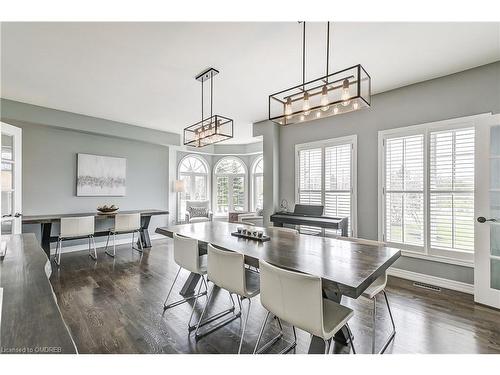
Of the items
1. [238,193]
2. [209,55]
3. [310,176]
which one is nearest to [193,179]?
[238,193]

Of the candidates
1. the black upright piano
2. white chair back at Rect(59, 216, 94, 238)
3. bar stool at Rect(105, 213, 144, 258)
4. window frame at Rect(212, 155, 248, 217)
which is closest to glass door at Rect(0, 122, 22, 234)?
white chair back at Rect(59, 216, 94, 238)

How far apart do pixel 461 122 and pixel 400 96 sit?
2.74 ft

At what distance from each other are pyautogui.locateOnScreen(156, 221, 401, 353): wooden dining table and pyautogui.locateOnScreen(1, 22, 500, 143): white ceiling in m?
1.94

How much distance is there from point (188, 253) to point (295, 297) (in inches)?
49.3

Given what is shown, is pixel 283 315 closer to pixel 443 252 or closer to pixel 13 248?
pixel 13 248

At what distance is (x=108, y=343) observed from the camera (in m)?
1.90

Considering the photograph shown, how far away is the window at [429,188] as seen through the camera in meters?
2.89

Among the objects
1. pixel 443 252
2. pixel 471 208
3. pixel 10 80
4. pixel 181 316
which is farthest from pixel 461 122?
pixel 10 80

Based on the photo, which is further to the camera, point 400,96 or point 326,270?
point 400,96

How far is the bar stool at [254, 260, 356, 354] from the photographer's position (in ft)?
4.29

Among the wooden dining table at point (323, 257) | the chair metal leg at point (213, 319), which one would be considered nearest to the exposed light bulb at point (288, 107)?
the wooden dining table at point (323, 257)

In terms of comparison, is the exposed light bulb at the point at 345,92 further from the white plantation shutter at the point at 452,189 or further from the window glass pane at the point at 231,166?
the window glass pane at the point at 231,166

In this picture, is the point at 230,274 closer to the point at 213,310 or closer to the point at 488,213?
the point at 213,310

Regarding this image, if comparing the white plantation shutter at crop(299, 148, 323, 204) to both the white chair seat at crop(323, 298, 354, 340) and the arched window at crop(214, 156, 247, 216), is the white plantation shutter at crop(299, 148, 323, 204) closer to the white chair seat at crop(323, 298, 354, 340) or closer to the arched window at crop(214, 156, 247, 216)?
the white chair seat at crop(323, 298, 354, 340)
